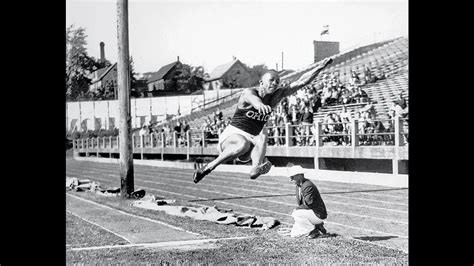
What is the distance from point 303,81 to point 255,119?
0.62 metres

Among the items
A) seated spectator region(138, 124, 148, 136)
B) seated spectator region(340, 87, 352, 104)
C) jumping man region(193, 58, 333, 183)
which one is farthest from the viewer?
seated spectator region(138, 124, 148, 136)

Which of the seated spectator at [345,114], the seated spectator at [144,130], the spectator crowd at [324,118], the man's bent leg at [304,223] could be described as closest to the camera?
the spectator crowd at [324,118]

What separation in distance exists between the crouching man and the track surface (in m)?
0.16

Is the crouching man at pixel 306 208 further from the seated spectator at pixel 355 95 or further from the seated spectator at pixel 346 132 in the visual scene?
the seated spectator at pixel 355 95

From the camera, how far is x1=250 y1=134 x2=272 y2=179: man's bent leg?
8172mm

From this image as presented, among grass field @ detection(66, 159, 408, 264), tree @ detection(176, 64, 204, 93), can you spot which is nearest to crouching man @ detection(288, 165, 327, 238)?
grass field @ detection(66, 159, 408, 264)

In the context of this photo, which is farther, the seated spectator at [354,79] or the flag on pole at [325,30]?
the flag on pole at [325,30]

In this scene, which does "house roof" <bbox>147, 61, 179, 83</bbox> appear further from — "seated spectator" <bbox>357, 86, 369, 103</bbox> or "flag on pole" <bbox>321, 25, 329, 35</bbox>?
"seated spectator" <bbox>357, 86, 369, 103</bbox>

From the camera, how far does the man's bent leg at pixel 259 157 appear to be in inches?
322

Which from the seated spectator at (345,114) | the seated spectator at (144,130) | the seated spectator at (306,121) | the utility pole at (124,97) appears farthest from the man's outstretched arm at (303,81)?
the seated spectator at (144,130)

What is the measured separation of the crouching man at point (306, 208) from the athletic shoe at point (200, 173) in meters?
0.87

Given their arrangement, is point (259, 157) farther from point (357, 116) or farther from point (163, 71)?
point (163, 71)
